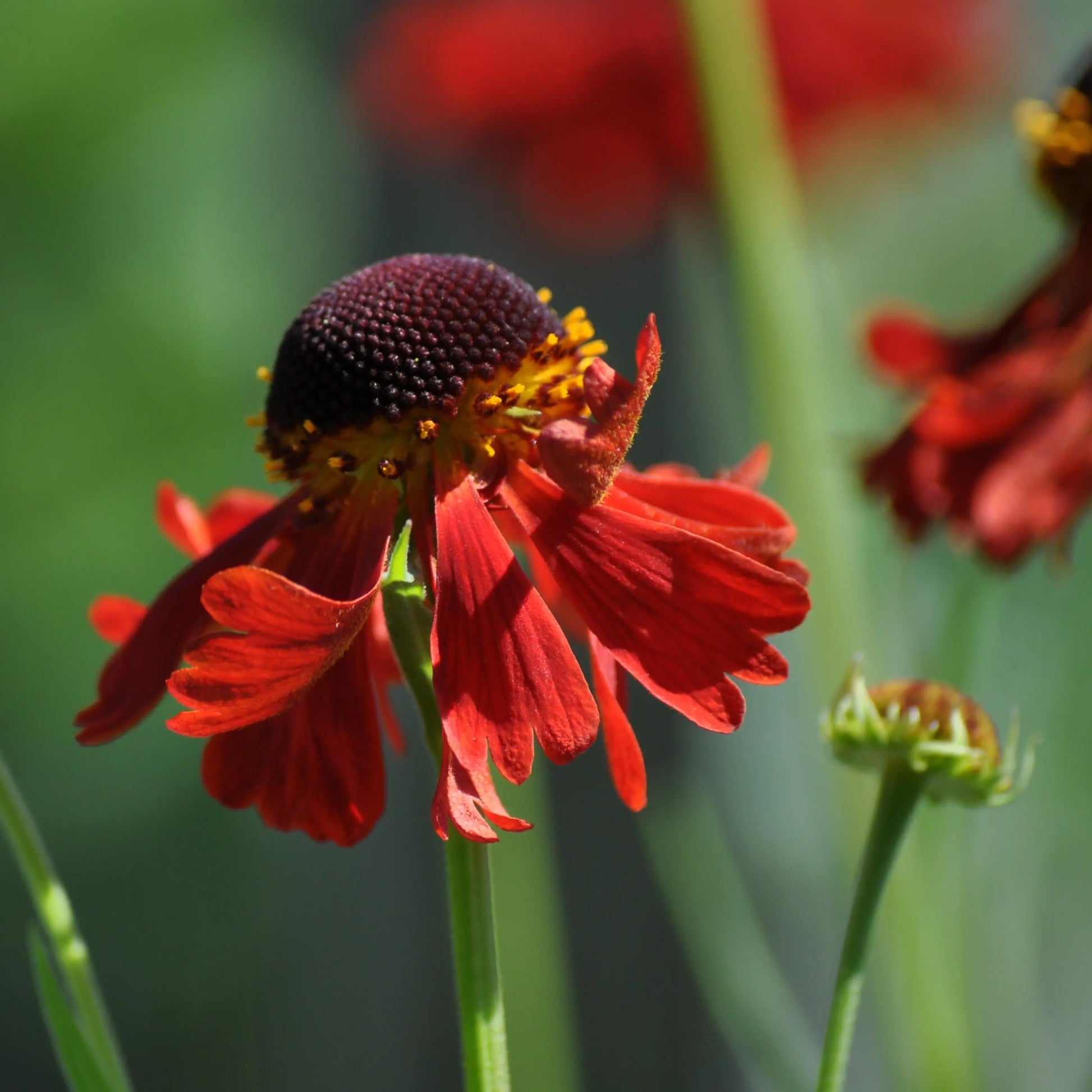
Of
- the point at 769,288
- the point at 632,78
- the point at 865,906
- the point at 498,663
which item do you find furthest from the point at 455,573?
the point at 632,78

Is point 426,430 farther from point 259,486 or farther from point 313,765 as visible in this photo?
point 259,486

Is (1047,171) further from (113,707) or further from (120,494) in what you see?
(120,494)

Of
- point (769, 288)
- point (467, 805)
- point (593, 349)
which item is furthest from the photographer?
point (769, 288)

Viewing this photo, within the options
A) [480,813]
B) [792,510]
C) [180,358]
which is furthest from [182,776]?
[480,813]

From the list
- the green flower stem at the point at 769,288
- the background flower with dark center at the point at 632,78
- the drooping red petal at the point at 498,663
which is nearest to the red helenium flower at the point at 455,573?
the drooping red petal at the point at 498,663

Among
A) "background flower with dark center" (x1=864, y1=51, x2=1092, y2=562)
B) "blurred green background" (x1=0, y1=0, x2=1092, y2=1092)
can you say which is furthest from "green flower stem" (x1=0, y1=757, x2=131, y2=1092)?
"blurred green background" (x1=0, y1=0, x2=1092, y2=1092)
